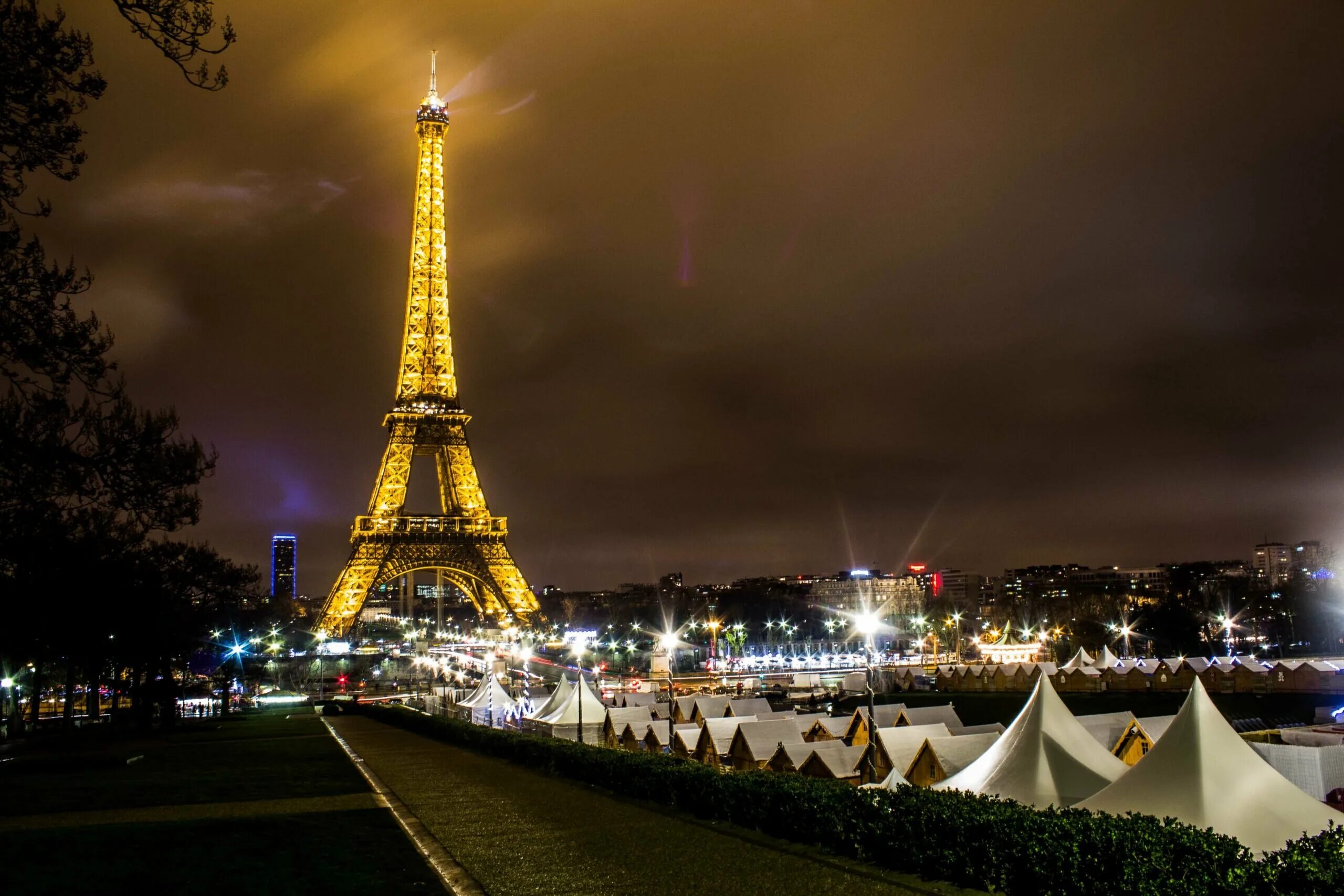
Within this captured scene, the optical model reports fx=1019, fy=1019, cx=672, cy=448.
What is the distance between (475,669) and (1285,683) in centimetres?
5102

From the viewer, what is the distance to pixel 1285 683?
129ft

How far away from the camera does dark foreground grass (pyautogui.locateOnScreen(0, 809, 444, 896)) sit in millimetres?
11688

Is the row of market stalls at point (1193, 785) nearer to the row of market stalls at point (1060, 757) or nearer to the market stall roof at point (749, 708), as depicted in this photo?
the row of market stalls at point (1060, 757)

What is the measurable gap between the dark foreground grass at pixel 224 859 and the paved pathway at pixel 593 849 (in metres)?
0.94

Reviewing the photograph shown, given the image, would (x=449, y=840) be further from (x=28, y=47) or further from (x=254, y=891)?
(x=28, y=47)

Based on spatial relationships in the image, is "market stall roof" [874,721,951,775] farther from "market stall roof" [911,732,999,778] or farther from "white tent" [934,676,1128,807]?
"white tent" [934,676,1128,807]

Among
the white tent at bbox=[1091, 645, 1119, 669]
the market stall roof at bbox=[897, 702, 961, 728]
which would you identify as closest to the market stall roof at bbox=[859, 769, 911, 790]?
the market stall roof at bbox=[897, 702, 961, 728]

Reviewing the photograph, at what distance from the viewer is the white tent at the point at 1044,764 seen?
534 inches

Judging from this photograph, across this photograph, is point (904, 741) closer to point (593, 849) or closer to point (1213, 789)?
point (593, 849)

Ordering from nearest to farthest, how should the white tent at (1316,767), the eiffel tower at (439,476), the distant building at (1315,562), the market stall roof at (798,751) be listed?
the white tent at (1316,767)
the market stall roof at (798,751)
the eiffel tower at (439,476)
the distant building at (1315,562)

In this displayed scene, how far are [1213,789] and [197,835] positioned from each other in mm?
13597

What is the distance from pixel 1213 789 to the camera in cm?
1074

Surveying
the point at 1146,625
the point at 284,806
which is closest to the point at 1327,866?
the point at 284,806

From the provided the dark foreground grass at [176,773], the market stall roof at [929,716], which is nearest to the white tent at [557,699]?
the dark foreground grass at [176,773]
